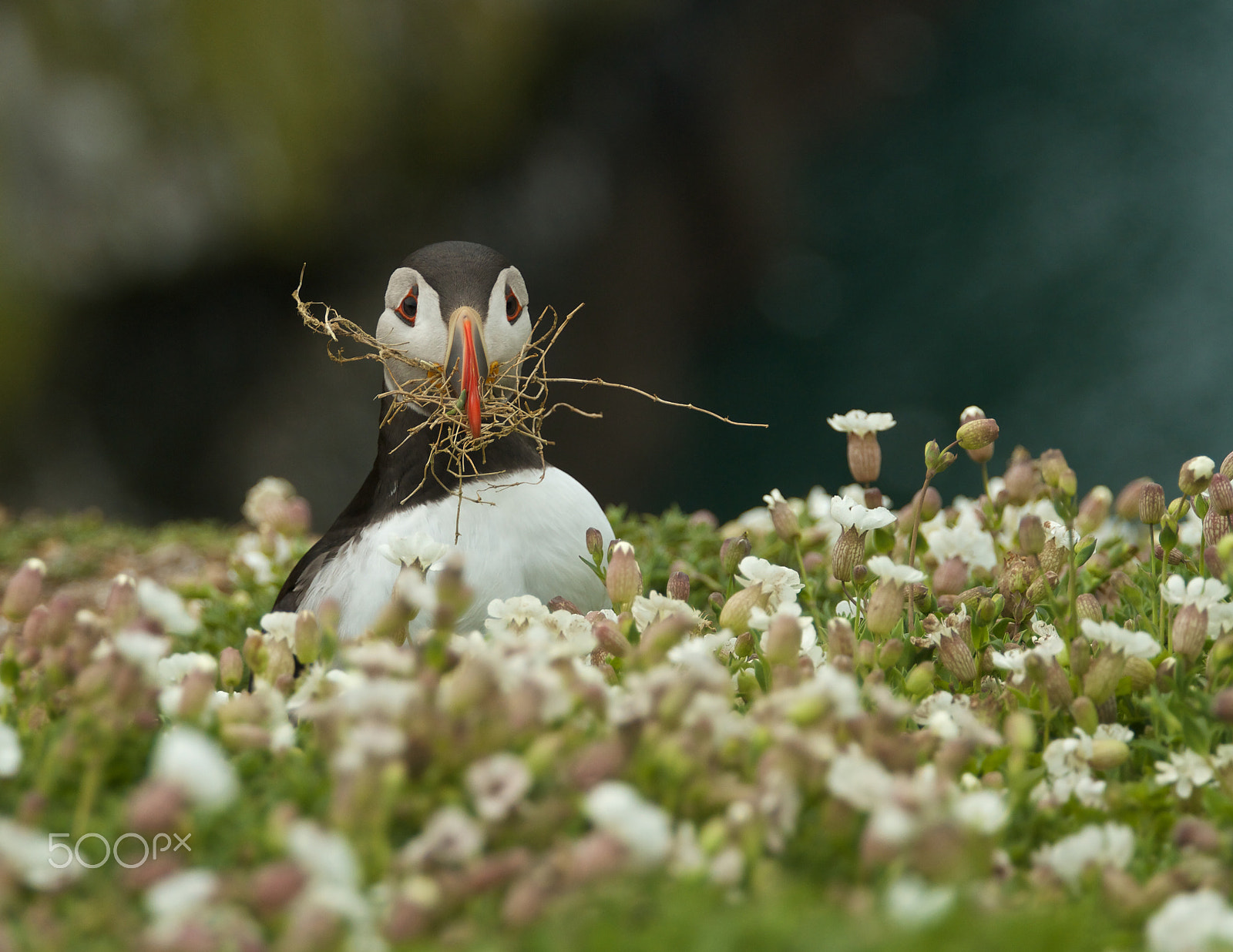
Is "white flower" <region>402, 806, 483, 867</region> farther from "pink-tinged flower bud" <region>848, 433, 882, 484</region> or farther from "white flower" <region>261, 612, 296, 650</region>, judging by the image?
"pink-tinged flower bud" <region>848, 433, 882, 484</region>

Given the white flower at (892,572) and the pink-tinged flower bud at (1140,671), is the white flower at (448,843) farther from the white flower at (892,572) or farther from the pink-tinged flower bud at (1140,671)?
the pink-tinged flower bud at (1140,671)

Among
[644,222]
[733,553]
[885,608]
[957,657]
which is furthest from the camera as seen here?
[644,222]

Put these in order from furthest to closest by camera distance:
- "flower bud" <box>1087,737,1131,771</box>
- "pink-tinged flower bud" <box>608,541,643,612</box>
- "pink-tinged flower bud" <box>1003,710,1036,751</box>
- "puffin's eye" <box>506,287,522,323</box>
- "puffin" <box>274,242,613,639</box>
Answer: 1. "puffin's eye" <box>506,287,522,323</box>
2. "puffin" <box>274,242,613,639</box>
3. "pink-tinged flower bud" <box>608,541,643,612</box>
4. "flower bud" <box>1087,737,1131,771</box>
5. "pink-tinged flower bud" <box>1003,710,1036,751</box>

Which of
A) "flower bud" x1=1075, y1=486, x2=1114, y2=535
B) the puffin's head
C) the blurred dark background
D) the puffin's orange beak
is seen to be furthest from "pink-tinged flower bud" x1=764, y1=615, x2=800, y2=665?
the blurred dark background

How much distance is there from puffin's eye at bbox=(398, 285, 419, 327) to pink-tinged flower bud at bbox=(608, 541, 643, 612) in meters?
0.76

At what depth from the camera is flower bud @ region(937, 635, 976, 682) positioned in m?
1.89

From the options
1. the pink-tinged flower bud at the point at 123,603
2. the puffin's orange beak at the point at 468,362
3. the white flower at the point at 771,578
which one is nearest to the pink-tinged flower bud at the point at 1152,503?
the white flower at the point at 771,578

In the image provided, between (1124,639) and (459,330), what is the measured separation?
4.46ft

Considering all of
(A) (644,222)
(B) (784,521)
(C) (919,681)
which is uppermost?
(A) (644,222)

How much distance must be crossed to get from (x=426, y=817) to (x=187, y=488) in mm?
7724

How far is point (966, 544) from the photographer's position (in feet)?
8.55

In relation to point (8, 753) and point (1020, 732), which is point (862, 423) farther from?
point (8, 753)

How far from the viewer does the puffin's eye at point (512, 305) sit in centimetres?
240

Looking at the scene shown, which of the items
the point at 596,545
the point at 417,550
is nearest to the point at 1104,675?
the point at 596,545
